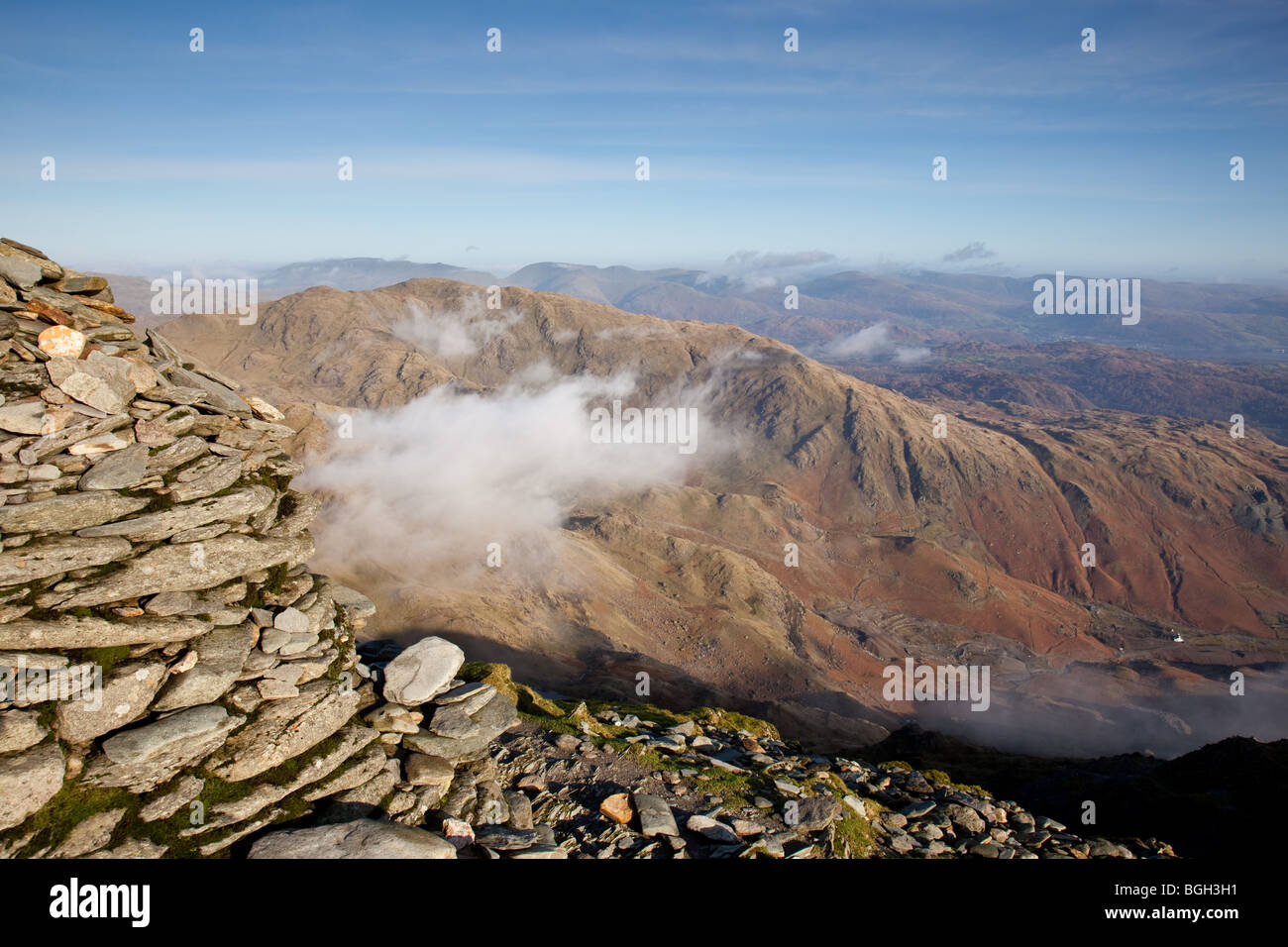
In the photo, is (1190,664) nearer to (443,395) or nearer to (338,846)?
(338,846)

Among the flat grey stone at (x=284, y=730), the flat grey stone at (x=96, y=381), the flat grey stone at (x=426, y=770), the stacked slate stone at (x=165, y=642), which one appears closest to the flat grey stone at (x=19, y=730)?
the stacked slate stone at (x=165, y=642)

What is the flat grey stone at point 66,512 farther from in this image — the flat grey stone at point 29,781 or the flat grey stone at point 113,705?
the flat grey stone at point 29,781

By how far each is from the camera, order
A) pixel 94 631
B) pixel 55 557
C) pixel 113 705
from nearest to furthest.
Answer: pixel 113 705 → pixel 94 631 → pixel 55 557

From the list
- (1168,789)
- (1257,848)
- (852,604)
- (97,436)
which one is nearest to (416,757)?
(97,436)

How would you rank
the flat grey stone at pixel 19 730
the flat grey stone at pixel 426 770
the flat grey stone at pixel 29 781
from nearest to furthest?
1. the flat grey stone at pixel 29 781
2. the flat grey stone at pixel 19 730
3. the flat grey stone at pixel 426 770

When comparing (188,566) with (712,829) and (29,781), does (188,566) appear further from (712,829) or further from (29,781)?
(712,829)

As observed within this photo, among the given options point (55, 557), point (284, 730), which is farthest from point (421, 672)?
point (55, 557)
